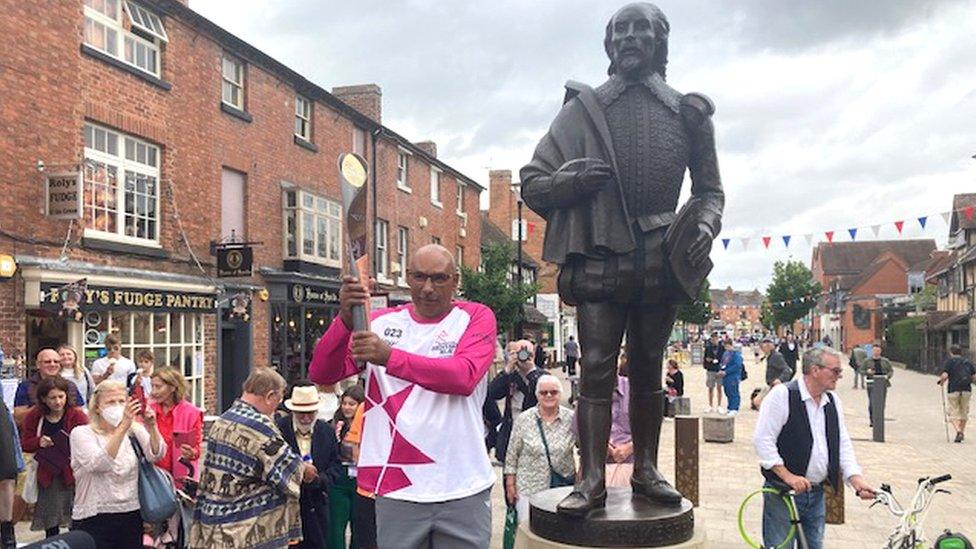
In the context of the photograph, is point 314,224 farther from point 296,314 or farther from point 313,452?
point 313,452

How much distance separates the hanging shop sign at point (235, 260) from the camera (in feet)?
49.9

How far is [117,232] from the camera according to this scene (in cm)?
1309

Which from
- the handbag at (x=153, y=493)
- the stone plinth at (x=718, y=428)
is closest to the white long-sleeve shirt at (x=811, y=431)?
the handbag at (x=153, y=493)

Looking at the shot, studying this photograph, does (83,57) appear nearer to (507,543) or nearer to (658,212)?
(507,543)

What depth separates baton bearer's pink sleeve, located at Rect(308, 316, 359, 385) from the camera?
2941mm

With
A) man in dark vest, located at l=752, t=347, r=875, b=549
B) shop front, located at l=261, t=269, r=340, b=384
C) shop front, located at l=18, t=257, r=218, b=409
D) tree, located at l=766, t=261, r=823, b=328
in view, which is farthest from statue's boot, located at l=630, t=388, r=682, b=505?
tree, located at l=766, t=261, r=823, b=328

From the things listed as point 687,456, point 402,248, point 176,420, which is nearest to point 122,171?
point 176,420

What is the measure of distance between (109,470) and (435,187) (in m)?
23.3

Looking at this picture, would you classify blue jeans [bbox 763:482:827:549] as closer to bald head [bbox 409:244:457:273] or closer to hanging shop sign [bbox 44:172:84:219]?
bald head [bbox 409:244:457:273]

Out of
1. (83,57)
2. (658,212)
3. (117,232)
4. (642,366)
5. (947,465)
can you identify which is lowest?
(947,465)

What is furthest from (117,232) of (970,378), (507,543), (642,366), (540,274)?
(540,274)

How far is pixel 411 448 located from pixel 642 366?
1.63 meters

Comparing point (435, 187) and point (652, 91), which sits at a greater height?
point (435, 187)

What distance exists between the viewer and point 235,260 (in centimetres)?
1523
